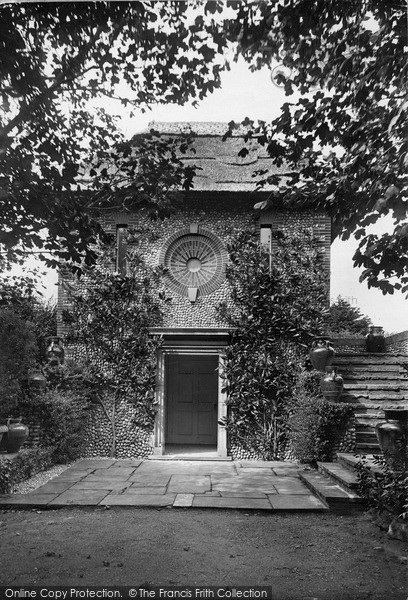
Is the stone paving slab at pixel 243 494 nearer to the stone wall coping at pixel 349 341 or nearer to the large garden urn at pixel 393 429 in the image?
the large garden urn at pixel 393 429

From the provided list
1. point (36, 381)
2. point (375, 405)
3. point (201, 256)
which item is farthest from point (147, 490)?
point (201, 256)

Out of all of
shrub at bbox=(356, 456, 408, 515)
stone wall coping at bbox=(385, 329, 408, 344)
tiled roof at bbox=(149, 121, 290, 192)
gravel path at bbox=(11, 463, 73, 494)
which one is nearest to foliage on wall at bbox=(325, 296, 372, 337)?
stone wall coping at bbox=(385, 329, 408, 344)

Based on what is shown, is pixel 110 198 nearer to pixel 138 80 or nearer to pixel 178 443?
pixel 138 80

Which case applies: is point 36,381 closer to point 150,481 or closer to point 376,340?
point 150,481

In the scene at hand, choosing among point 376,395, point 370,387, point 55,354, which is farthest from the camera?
point 55,354

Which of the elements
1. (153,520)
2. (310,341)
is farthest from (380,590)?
(310,341)

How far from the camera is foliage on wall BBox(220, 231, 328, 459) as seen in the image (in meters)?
7.89

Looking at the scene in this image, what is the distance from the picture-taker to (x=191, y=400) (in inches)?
387

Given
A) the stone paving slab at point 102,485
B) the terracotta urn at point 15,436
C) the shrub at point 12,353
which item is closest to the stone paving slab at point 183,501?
the stone paving slab at point 102,485

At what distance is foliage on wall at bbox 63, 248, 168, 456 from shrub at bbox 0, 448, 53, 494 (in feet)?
4.57

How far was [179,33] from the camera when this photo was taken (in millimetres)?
3338

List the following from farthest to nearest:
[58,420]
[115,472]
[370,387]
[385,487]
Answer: [370,387] → [58,420] → [115,472] → [385,487]

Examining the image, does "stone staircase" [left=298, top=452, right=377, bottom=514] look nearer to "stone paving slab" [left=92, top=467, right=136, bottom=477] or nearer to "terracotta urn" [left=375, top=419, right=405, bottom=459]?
"terracotta urn" [left=375, top=419, right=405, bottom=459]

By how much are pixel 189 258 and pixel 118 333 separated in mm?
1649
